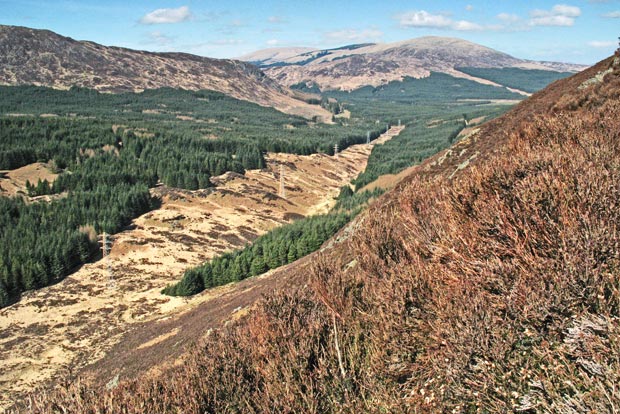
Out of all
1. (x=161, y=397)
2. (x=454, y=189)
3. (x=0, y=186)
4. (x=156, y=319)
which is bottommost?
(x=156, y=319)

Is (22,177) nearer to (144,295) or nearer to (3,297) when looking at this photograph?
(3,297)

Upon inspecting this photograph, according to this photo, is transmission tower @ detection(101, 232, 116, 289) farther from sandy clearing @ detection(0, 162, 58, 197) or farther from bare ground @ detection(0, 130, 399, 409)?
sandy clearing @ detection(0, 162, 58, 197)

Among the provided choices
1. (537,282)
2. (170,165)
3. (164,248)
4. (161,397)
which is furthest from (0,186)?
(537,282)

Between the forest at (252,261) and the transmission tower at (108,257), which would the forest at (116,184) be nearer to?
the forest at (252,261)

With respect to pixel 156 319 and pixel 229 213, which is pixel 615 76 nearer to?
pixel 156 319

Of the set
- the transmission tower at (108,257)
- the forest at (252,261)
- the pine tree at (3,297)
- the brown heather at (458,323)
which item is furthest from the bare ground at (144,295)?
the brown heather at (458,323)

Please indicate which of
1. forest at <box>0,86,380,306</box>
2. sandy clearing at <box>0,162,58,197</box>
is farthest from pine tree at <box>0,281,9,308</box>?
sandy clearing at <box>0,162,58,197</box>
